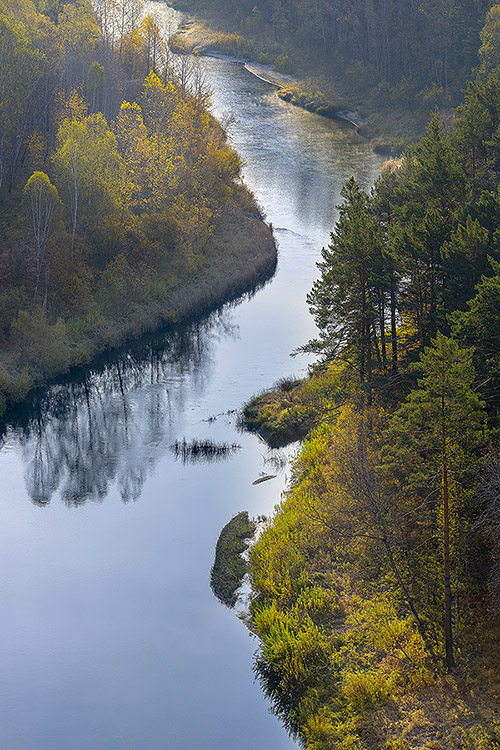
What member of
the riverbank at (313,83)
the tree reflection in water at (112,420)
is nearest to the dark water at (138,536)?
the tree reflection in water at (112,420)

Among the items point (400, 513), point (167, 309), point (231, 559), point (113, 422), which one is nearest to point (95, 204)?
point (167, 309)

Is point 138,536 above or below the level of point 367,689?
below

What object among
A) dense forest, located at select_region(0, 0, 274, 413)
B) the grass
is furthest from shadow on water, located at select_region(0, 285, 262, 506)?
the grass

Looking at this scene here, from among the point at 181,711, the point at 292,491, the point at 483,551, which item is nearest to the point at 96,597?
the point at 181,711

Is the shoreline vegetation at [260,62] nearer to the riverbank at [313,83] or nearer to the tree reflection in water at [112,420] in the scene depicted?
the riverbank at [313,83]

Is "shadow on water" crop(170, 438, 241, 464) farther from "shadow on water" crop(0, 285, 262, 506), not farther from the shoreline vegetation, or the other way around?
the shoreline vegetation

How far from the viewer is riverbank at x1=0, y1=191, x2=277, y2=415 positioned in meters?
48.2

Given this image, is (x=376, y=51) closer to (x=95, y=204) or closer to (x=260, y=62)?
(x=260, y=62)

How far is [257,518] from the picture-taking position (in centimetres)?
3709

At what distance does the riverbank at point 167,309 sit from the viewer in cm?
4816

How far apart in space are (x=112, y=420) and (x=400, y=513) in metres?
20.9

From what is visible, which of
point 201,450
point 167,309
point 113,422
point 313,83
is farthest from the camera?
point 313,83

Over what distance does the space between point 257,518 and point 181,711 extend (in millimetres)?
10855

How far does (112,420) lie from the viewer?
4622 centimetres
